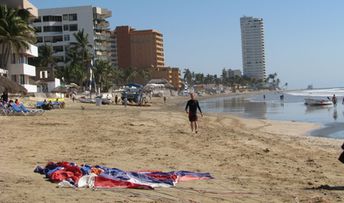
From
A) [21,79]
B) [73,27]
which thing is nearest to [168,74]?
[73,27]

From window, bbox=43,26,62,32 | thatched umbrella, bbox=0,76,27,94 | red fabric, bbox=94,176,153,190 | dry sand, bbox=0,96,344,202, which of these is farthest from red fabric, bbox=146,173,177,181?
window, bbox=43,26,62,32

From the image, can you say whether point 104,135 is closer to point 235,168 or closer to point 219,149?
point 219,149

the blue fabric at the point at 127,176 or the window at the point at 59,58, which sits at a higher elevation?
the window at the point at 59,58

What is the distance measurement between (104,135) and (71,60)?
83.5 metres

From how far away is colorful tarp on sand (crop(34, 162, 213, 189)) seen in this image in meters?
7.99

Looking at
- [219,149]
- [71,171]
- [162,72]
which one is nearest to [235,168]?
[219,149]

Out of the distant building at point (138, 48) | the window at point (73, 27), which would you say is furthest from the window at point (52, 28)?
the distant building at point (138, 48)

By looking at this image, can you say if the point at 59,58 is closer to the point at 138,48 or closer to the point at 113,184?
the point at 138,48

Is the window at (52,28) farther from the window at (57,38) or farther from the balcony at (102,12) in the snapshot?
the balcony at (102,12)

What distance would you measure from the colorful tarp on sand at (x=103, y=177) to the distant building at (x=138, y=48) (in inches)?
6149

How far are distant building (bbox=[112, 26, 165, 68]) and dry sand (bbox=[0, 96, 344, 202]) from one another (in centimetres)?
14917

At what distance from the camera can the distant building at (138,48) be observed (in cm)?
16738

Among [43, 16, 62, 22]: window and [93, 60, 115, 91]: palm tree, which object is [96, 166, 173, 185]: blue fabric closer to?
[93, 60, 115, 91]: palm tree

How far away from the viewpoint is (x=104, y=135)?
16.7 m
